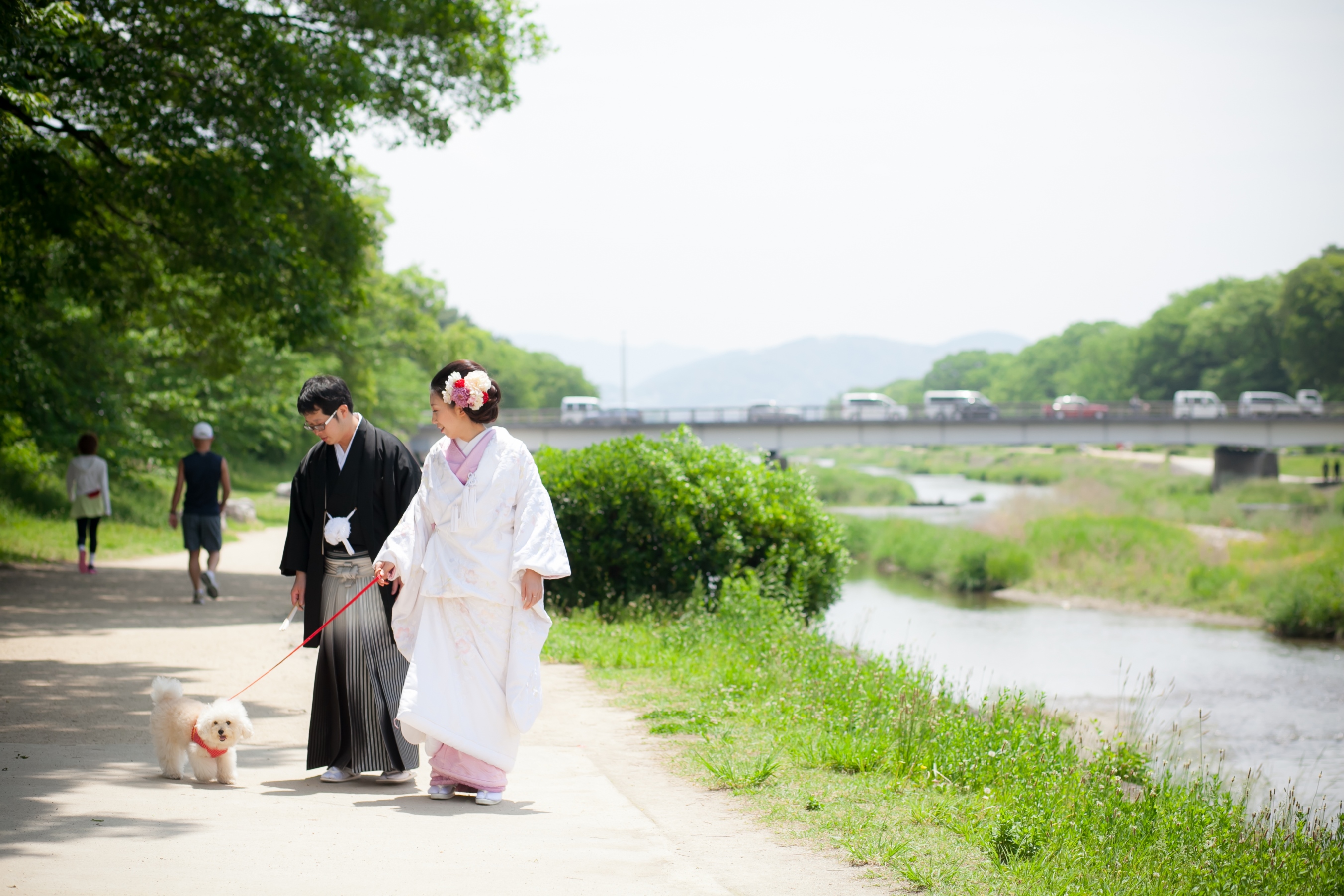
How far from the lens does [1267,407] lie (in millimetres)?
57562

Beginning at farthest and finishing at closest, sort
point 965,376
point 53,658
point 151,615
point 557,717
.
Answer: point 965,376 → point 151,615 → point 53,658 → point 557,717

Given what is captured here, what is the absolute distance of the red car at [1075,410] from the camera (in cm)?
5372

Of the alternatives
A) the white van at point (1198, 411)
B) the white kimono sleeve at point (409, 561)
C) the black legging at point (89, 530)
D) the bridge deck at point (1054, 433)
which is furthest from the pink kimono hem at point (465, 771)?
the white van at point (1198, 411)

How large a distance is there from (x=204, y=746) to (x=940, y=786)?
12.2 feet

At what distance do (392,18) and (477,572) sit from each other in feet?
39.1

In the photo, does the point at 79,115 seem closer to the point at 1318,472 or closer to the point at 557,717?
the point at 557,717

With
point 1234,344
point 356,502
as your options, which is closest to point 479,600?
point 356,502

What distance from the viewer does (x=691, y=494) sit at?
1256cm

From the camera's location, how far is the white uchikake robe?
5281mm

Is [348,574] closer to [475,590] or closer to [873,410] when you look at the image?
[475,590]

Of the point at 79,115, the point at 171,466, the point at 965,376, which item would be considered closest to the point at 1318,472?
the point at 171,466

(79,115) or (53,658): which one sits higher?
(79,115)

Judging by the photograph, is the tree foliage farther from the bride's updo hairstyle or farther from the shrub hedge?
the bride's updo hairstyle

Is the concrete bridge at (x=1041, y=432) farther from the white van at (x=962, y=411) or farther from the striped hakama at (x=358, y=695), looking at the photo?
the striped hakama at (x=358, y=695)
